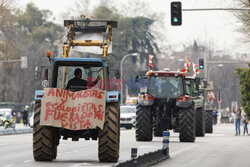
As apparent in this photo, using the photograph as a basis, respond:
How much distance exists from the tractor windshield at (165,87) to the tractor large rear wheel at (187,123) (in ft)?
4.33

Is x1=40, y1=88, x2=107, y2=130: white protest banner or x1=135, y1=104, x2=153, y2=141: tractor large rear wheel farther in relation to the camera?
x1=135, y1=104, x2=153, y2=141: tractor large rear wheel

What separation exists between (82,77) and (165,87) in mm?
12041

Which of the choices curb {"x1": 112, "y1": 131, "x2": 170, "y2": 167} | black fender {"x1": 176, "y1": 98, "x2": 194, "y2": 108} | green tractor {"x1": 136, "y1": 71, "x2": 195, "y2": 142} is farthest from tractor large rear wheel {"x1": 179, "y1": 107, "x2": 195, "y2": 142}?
curb {"x1": 112, "y1": 131, "x2": 170, "y2": 167}

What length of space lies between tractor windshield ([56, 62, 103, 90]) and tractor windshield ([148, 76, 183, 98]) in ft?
38.6

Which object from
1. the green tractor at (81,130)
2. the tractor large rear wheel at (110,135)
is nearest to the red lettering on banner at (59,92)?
the green tractor at (81,130)

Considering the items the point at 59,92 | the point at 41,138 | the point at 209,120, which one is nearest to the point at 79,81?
the point at 59,92

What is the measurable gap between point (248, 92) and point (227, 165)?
24293 mm

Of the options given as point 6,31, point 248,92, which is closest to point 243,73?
point 248,92

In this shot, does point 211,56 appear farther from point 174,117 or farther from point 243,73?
point 174,117

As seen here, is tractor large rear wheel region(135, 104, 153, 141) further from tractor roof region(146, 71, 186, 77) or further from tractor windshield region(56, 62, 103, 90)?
tractor windshield region(56, 62, 103, 90)

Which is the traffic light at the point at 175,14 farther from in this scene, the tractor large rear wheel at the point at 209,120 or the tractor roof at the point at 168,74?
the tractor large rear wheel at the point at 209,120

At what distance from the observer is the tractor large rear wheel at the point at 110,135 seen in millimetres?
15844

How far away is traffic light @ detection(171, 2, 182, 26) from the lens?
28406mm

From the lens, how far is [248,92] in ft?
132
